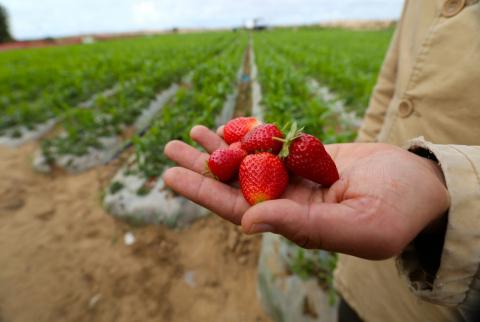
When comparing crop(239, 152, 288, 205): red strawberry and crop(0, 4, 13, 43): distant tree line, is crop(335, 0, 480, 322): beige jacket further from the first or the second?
crop(0, 4, 13, 43): distant tree line

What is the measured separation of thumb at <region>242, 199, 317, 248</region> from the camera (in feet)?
2.92

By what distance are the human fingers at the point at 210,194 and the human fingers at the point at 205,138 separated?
43cm

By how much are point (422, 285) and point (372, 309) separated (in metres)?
0.54

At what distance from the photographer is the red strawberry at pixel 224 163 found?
1.36 m

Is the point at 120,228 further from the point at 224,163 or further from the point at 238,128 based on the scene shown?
the point at 224,163

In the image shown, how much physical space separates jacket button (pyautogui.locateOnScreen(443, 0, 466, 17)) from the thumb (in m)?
0.99

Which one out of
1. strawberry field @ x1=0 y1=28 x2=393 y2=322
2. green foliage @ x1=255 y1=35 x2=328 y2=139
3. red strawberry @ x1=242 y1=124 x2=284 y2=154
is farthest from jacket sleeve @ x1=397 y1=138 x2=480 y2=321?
green foliage @ x1=255 y1=35 x2=328 y2=139

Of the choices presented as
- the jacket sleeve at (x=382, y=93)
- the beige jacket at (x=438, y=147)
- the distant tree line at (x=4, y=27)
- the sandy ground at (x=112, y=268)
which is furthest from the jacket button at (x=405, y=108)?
the distant tree line at (x=4, y=27)

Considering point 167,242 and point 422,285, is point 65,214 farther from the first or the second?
point 422,285

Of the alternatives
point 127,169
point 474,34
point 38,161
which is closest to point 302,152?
point 474,34

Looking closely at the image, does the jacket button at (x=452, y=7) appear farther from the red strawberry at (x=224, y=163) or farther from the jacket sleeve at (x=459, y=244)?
the red strawberry at (x=224, y=163)

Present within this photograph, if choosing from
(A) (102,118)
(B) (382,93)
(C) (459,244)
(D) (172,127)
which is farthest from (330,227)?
(A) (102,118)

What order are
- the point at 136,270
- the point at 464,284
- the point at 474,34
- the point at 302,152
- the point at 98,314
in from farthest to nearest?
the point at 136,270 < the point at 98,314 < the point at 302,152 < the point at 474,34 < the point at 464,284

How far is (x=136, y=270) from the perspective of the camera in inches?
110
